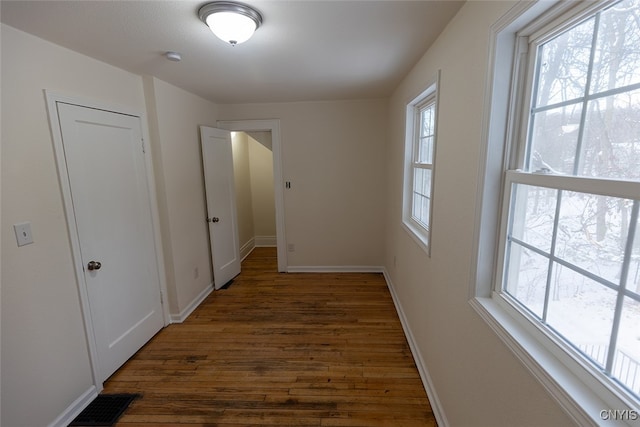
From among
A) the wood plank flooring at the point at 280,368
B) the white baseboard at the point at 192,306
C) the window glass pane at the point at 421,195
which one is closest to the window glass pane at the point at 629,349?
the wood plank flooring at the point at 280,368

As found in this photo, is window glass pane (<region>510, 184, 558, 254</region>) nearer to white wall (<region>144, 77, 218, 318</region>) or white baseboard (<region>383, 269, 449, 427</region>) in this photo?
white baseboard (<region>383, 269, 449, 427</region>)

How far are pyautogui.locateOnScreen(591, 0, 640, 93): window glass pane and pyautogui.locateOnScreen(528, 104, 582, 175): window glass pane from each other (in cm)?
10

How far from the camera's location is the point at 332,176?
12.3 feet

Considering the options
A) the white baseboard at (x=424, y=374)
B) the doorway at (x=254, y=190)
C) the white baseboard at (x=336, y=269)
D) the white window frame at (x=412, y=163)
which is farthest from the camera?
the doorway at (x=254, y=190)

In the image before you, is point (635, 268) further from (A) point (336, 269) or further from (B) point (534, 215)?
(A) point (336, 269)

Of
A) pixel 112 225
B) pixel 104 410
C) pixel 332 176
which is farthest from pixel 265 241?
pixel 104 410

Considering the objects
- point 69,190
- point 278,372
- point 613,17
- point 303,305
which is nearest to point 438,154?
point 613,17

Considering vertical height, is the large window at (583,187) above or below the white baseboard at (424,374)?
above

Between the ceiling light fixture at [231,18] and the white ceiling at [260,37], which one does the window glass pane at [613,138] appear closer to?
the white ceiling at [260,37]

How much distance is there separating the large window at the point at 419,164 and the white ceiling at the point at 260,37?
14.6 inches

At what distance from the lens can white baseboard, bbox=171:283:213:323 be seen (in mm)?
2768

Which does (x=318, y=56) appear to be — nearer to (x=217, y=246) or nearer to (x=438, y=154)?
(x=438, y=154)

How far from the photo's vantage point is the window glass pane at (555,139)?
0.84m

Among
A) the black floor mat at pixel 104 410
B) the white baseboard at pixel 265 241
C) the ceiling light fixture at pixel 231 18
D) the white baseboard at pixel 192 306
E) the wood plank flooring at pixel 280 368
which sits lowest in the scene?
the black floor mat at pixel 104 410
